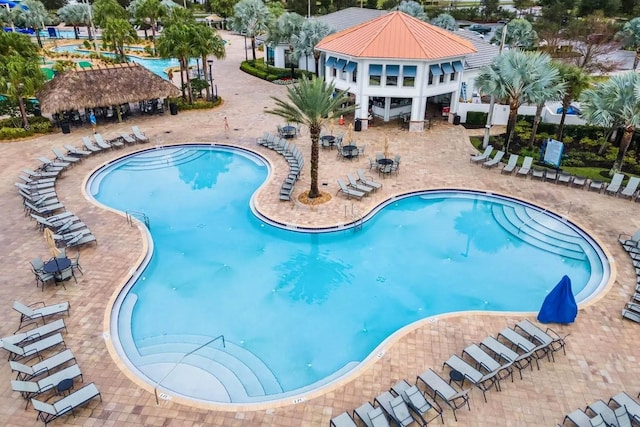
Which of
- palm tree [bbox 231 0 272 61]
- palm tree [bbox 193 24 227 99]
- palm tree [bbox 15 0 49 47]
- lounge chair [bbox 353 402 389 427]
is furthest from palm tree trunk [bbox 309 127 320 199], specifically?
palm tree [bbox 15 0 49 47]

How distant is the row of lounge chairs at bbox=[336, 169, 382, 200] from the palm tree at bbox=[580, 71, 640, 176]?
1183 centimetres

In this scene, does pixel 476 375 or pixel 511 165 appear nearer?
pixel 476 375

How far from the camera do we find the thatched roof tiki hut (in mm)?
30656

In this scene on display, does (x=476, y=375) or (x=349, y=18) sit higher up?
(x=349, y=18)

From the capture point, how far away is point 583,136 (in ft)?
98.9

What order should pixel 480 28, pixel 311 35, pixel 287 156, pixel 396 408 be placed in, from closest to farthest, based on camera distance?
pixel 396 408
pixel 287 156
pixel 311 35
pixel 480 28

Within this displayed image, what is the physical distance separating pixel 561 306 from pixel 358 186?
11443 mm

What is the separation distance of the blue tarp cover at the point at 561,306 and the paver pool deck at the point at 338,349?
412 millimetres

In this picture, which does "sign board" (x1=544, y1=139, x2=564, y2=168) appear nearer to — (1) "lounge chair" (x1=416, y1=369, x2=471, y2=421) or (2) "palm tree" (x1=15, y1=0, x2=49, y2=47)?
(1) "lounge chair" (x1=416, y1=369, x2=471, y2=421)

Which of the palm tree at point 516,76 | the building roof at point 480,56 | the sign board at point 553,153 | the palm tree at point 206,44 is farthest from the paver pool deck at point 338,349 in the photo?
the palm tree at point 206,44

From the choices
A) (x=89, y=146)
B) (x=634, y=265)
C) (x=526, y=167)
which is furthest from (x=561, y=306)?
(x=89, y=146)

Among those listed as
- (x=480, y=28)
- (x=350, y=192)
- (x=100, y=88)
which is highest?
(x=480, y=28)

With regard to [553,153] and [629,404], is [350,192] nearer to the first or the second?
[553,153]

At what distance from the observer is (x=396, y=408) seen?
11.6m
